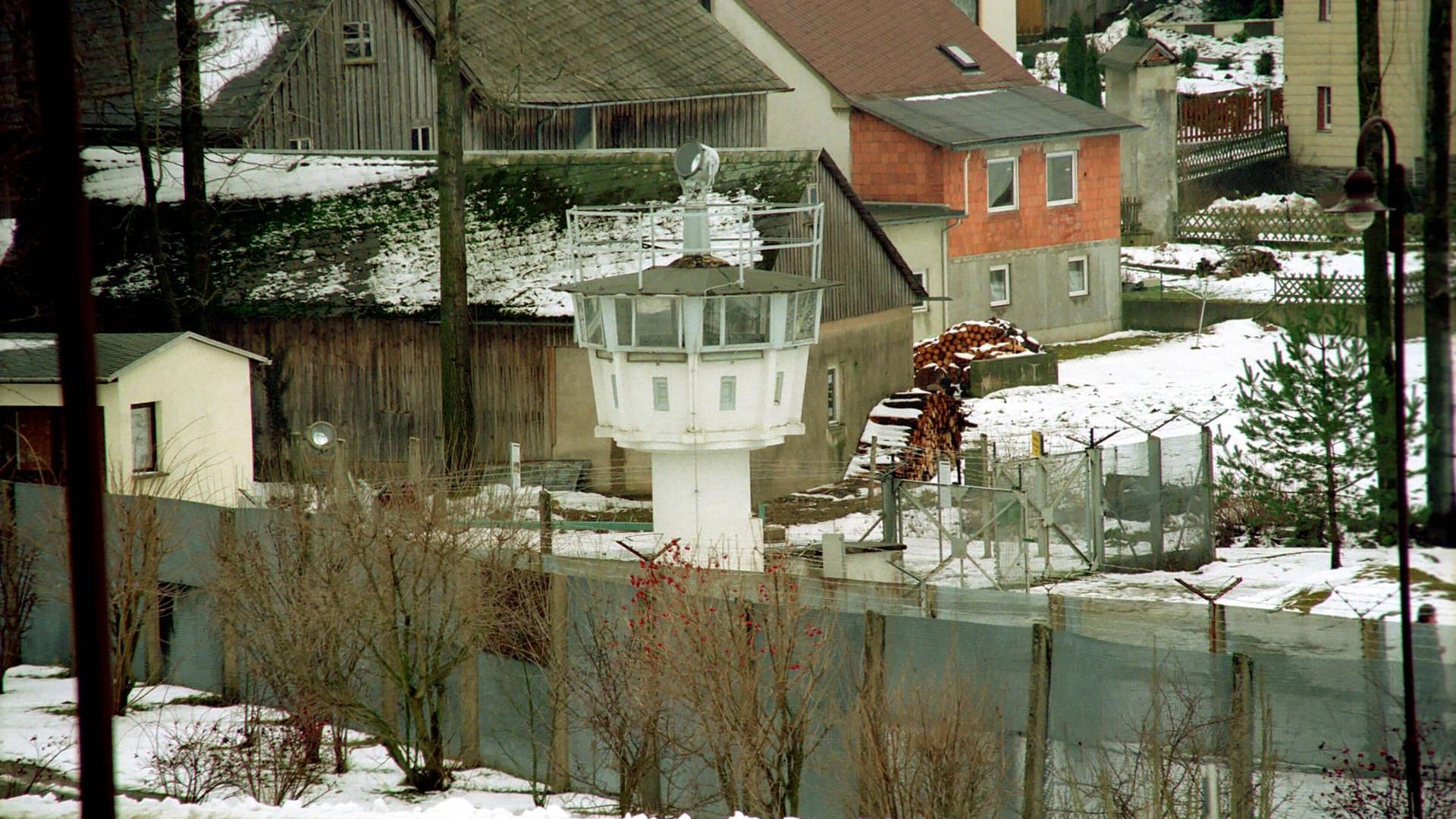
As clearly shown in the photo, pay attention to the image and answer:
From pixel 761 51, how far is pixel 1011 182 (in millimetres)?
7580

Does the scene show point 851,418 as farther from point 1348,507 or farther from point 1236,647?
point 1236,647

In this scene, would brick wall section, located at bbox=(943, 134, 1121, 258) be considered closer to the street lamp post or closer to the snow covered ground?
the snow covered ground

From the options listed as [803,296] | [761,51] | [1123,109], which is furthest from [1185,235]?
[803,296]

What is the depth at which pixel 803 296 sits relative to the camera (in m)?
21.2

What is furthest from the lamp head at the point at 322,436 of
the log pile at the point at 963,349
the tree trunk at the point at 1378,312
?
the log pile at the point at 963,349

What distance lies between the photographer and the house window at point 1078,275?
47.1m

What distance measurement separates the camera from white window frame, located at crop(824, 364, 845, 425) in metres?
33.4

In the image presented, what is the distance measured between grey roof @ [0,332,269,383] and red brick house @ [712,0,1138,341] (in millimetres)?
21512

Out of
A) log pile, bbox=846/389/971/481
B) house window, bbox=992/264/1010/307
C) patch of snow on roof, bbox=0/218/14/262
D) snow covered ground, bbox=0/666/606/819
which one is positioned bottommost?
snow covered ground, bbox=0/666/606/819

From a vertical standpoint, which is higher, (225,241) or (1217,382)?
(225,241)

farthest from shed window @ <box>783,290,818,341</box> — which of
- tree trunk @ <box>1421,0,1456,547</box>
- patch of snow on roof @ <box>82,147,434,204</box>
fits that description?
tree trunk @ <box>1421,0,1456,547</box>

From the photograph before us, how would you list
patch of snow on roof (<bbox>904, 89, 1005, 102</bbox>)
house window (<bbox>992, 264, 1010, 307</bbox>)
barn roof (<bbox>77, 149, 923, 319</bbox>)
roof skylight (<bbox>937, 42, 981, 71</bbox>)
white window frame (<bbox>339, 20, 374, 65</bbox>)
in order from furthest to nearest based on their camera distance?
roof skylight (<bbox>937, 42, 981, 71</bbox>)
patch of snow on roof (<bbox>904, 89, 1005, 102</bbox>)
house window (<bbox>992, 264, 1010, 307</bbox>)
white window frame (<bbox>339, 20, 374, 65</bbox>)
barn roof (<bbox>77, 149, 923, 319</bbox>)

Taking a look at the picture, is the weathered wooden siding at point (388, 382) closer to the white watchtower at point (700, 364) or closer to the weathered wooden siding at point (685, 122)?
the white watchtower at point (700, 364)

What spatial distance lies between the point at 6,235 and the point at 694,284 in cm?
1934
